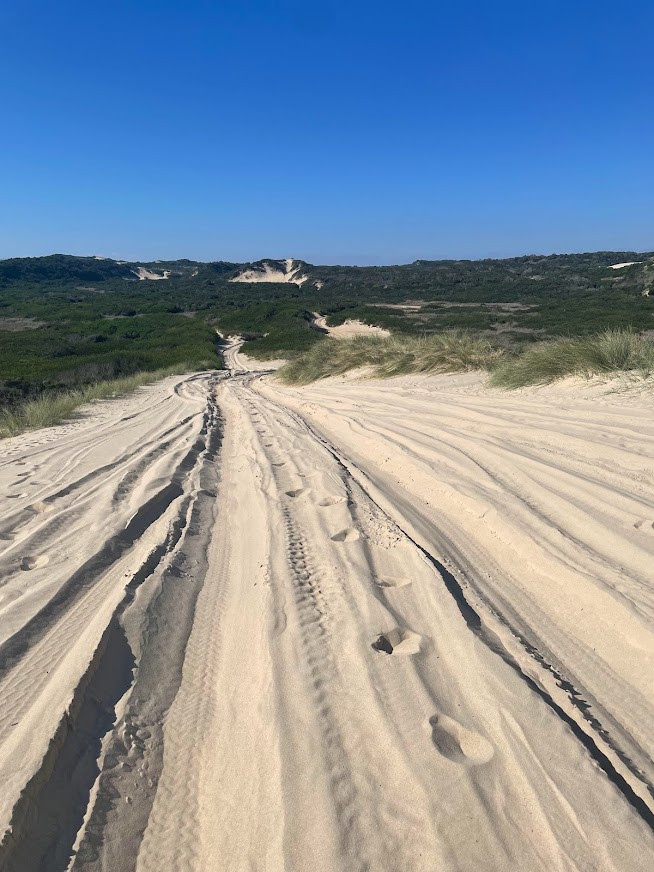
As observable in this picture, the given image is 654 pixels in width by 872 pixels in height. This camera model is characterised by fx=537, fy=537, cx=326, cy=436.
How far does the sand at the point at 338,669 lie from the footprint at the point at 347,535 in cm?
6

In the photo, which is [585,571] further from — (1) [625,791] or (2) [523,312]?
(2) [523,312]

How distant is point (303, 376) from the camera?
1542 centimetres

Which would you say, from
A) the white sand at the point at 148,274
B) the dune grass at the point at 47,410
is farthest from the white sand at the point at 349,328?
the white sand at the point at 148,274

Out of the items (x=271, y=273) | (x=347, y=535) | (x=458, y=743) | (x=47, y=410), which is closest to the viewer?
(x=458, y=743)

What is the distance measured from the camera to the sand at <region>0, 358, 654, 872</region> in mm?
1481

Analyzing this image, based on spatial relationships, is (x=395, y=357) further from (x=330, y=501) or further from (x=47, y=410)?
(x=330, y=501)

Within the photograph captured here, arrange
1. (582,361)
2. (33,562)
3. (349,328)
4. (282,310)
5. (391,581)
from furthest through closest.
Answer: (282,310) → (349,328) → (582,361) → (33,562) → (391,581)

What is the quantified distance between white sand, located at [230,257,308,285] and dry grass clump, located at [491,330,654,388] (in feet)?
297

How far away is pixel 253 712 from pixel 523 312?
42391 millimetres

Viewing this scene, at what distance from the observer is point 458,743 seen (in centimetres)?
176

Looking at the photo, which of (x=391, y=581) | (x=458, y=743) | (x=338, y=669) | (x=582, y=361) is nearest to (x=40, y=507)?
(x=391, y=581)

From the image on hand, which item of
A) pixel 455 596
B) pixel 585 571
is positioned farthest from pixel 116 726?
pixel 585 571

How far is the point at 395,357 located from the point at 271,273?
307ft

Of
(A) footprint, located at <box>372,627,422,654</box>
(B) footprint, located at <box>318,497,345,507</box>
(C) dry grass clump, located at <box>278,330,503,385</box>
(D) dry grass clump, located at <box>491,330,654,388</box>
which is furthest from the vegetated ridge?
(A) footprint, located at <box>372,627,422,654</box>
